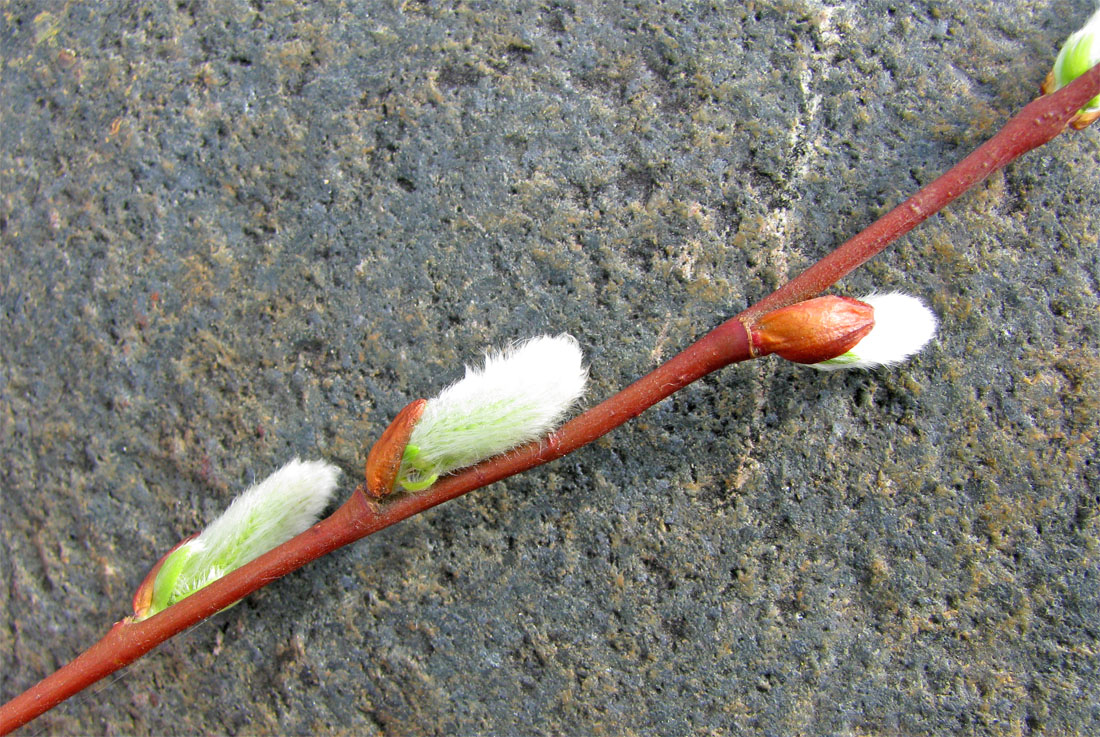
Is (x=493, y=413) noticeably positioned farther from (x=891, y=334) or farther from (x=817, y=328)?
(x=891, y=334)

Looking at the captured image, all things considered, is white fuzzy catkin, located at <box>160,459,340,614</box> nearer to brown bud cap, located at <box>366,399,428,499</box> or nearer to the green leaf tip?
the green leaf tip

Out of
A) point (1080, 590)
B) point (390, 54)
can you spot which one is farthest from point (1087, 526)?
point (390, 54)

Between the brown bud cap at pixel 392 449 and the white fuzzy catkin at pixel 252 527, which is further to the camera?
the white fuzzy catkin at pixel 252 527

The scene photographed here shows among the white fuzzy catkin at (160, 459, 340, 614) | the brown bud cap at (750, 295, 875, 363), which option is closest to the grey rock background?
the white fuzzy catkin at (160, 459, 340, 614)

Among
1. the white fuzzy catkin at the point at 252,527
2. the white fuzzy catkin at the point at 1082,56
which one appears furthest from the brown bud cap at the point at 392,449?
the white fuzzy catkin at the point at 1082,56

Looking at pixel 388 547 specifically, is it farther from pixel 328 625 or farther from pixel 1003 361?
pixel 1003 361

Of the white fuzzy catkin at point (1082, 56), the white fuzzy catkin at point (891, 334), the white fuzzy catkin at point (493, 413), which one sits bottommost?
the white fuzzy catkin at point (891, 334)

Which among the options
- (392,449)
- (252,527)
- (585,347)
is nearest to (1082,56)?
→ (585,347)

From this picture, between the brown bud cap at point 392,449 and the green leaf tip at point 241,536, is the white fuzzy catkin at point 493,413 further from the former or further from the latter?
the green leaf tip at point 241,536
